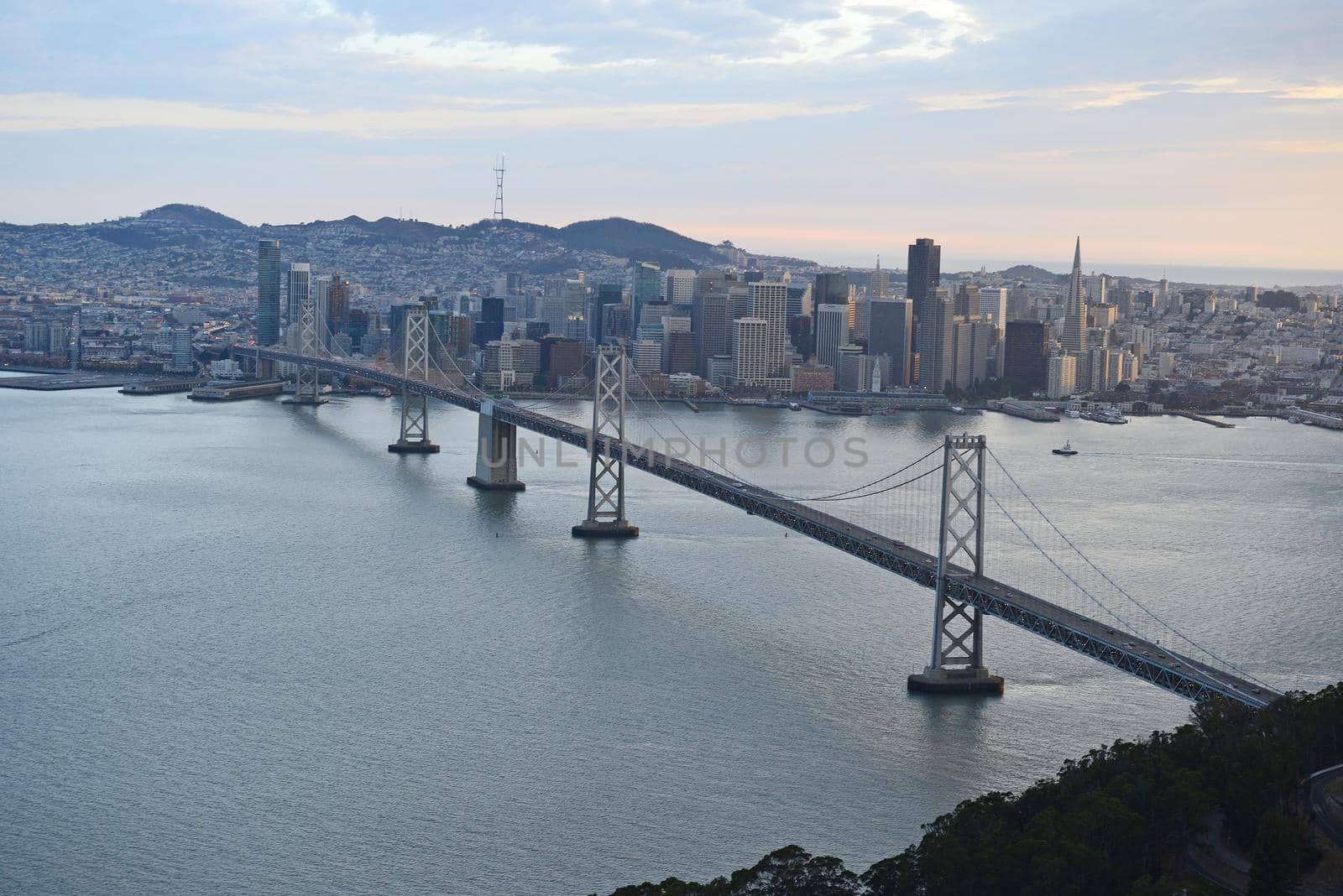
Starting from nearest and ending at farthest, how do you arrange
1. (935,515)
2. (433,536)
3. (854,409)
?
1. (433,536)
2. (935,515)
3. (854,409)

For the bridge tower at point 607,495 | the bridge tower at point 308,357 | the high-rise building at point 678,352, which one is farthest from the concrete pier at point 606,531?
the high-rise building at point 678,352

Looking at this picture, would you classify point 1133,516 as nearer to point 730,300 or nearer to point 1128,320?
point 730,300

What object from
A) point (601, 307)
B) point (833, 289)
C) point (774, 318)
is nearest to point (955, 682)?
point (774, 318)

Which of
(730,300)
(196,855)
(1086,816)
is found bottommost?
(196,855)

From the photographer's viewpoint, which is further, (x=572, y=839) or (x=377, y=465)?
(x=377, y=465)

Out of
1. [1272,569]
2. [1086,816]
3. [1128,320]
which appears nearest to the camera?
[1086,816]

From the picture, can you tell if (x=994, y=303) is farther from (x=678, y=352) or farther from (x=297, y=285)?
(x=297, y=285)

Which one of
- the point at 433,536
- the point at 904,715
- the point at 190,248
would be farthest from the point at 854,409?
the point at 190,248
